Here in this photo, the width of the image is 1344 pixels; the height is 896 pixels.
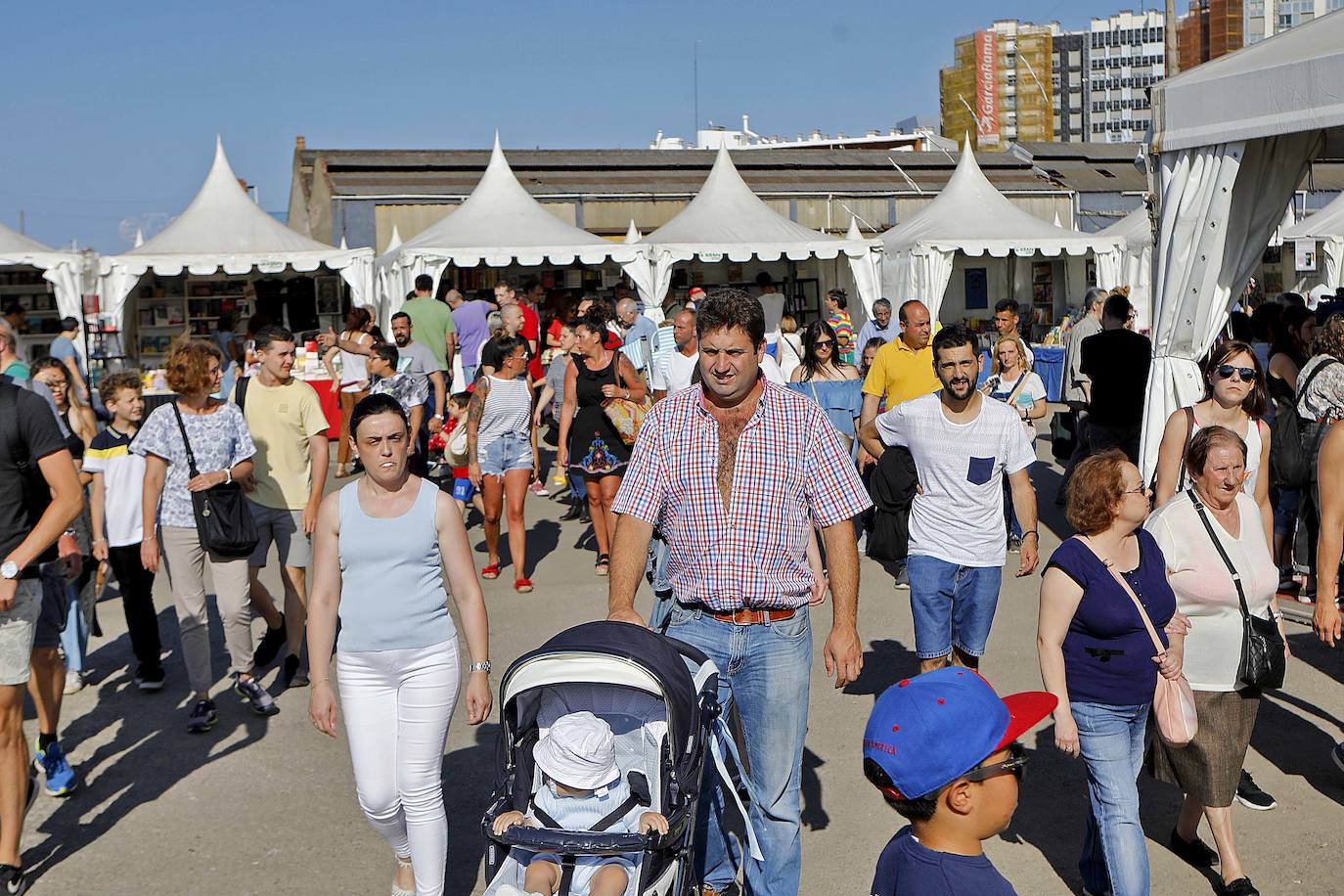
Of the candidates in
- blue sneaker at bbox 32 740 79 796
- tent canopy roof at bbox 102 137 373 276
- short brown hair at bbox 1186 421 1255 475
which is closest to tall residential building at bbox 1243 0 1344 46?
tent canopy roof at bbox 102 137 373 276

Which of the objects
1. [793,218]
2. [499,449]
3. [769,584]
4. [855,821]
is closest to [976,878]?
[769,584]

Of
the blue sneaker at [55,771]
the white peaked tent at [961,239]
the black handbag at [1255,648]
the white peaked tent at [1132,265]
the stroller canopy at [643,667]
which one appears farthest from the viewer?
the white peaked tent at [1132,265]

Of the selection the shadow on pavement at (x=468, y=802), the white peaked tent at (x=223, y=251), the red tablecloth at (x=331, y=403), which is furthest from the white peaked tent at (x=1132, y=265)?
the shadow on pavement at (x=468, y=802)

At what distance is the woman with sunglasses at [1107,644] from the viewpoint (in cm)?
410

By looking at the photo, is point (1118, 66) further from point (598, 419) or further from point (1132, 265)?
point (598, 419)

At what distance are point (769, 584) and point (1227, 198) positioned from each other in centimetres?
601

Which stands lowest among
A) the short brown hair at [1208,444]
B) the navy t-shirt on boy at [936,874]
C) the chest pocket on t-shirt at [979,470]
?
the navy t-shirt on boy at [936,874]

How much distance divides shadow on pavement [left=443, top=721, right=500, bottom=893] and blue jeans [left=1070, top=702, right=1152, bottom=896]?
78.3 inches

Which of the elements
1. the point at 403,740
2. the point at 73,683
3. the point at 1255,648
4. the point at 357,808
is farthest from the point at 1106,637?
the point at 73,683

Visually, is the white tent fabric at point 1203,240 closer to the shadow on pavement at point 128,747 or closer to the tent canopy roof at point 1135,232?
the shadow on pavement at point 128,747

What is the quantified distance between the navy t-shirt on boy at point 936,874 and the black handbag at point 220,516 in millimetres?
4750

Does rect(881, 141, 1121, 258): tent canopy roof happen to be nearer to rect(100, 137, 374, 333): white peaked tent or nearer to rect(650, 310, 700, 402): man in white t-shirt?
rect(100, 137, 374, 333): white peaked tent

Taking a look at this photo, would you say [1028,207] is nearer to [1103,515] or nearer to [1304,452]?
[1304,452]

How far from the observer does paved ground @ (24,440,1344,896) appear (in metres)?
4.88
